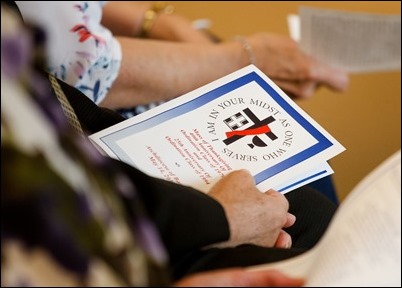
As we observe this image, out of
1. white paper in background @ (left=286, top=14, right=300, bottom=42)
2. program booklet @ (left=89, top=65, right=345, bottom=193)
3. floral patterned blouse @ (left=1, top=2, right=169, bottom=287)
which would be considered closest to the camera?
floral patterned blouse @ (left=1, top=2, right=169, bottom=287)

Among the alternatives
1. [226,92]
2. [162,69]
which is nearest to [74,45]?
[162,69]

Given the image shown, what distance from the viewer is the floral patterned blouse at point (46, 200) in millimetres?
446

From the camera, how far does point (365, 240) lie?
1.72 ft

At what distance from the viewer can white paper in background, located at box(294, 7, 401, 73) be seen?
1.39 m

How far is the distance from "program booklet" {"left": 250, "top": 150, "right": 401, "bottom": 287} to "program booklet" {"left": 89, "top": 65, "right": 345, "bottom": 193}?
0.72 ft

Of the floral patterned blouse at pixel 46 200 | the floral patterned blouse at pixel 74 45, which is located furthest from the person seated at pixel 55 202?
the floral patterned blouse at pixel 74 45

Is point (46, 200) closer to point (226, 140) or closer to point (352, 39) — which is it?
point (226, 140)

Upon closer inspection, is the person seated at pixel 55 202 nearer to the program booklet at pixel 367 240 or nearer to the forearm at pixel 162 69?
the program booklet at pixel 367 240

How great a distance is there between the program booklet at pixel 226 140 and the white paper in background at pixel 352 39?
1.86ft

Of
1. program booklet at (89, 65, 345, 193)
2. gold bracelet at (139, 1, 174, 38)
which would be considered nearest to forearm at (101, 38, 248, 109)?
gold bracelet at (139, 1, 174, 38)

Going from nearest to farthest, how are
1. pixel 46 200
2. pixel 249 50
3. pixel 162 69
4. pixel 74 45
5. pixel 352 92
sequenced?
pixel 46 200
pixel 74 45
pixel 162 69
pixel 249 50
pixel 352 92

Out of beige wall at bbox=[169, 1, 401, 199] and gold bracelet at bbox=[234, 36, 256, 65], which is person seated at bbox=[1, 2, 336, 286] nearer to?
beige wall at bbox=[169, 1, 401, 199]

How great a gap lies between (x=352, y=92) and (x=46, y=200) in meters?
1.03

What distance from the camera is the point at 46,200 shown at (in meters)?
0.44
